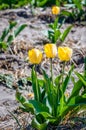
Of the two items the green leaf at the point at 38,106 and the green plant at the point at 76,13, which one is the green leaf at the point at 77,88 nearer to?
the green leaf at the point at 38,106

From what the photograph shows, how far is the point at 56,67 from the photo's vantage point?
4.25 metres

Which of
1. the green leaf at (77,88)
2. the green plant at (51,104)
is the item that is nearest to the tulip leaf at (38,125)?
the green plant at (51,104)

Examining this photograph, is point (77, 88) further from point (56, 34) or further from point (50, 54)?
point (56, 34)

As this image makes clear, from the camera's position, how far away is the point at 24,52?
14.9ft

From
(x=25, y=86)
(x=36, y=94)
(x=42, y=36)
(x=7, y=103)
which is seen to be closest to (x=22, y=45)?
(x=42, y=36)

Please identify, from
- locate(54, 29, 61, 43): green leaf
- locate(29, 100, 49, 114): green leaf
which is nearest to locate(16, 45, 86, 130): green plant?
locate(29, 100, 49, 114): green leaf

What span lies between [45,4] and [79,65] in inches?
95.4

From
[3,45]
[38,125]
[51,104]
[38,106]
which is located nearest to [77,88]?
[51,104]

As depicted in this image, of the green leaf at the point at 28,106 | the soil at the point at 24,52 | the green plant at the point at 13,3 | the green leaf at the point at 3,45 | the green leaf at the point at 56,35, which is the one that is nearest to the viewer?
the green leaf at the point at 28,106

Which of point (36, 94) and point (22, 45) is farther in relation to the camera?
point (22, 45)

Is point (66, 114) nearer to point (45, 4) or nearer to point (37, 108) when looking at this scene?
point (37, 108)

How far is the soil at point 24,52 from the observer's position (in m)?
3.24

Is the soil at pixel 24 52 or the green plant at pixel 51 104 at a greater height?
the green plant at pixel 51 104

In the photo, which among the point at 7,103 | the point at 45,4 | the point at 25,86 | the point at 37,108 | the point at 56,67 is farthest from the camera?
the point at 45,4
